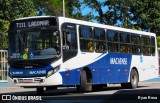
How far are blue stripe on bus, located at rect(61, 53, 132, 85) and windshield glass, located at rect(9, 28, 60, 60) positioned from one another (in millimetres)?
981

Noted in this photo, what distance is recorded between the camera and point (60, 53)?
15156mm

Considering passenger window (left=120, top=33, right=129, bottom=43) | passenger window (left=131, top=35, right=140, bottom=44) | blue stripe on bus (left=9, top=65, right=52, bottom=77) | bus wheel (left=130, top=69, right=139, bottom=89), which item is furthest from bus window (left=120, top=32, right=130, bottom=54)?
blue stripe on bus (left=9, top=65, right=52, bottom=77)

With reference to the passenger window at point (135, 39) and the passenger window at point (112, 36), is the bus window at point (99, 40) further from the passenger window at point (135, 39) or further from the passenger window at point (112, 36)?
the passenger window at point (135, 39)

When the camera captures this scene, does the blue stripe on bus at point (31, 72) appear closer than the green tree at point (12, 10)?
Yes

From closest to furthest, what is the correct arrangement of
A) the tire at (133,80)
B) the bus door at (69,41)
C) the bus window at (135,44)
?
1. the bus door at (69,41)
2. the tire at (133,80)
3. the bus window at (135,44)

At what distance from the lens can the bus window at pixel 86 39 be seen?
16.6m

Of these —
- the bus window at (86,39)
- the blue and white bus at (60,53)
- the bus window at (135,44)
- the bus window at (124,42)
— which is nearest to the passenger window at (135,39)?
the bus window at (135,44)

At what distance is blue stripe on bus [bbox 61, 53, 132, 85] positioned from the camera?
15.9 metres

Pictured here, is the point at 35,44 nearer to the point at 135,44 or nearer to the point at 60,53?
the point at 60,53

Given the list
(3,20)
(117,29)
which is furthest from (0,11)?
(117,29)

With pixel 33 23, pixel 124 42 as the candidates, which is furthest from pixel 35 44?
pixel 124 42

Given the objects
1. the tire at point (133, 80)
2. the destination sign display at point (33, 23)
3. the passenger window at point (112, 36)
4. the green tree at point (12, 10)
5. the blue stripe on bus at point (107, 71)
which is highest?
the green tree at point (12, 10)

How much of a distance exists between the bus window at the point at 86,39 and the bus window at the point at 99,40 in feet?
1.32

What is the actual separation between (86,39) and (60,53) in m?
2.05
